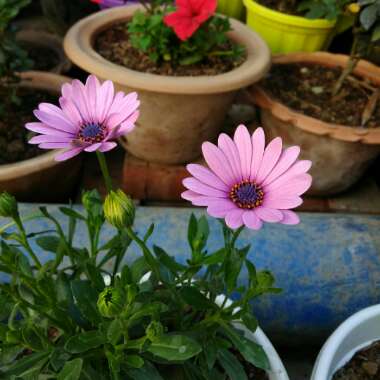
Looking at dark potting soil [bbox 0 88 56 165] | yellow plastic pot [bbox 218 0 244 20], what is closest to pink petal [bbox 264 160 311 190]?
dark potting soil [bbox 0 88 56 165]

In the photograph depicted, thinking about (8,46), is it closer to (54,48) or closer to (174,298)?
(54,48)

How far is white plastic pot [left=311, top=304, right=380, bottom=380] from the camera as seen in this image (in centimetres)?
78

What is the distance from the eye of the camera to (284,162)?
23.6 inches

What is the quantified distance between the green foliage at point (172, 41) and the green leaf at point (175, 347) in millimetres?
793

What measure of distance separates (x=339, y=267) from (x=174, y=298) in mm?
418

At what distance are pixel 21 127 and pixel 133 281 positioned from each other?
31.6 inches

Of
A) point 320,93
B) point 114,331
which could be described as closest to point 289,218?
point 114,331

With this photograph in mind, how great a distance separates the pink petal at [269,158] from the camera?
1.98 feet

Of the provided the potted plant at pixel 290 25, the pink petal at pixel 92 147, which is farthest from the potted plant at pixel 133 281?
the potted plant at pixel 290 25

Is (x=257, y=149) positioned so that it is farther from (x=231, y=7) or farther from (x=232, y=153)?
(x=231, y=7)

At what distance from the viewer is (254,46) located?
1358 mm

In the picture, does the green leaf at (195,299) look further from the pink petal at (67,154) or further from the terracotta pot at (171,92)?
the terracotta pot at (171,92)

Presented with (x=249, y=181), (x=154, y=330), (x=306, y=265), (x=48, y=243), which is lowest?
(x=306, y=265)

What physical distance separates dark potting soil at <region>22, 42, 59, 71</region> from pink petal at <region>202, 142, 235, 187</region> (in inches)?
45.4
